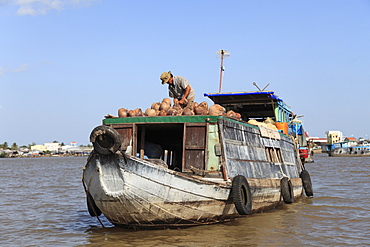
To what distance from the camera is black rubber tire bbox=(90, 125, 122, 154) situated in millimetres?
7008

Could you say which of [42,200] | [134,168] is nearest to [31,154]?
[42,200]

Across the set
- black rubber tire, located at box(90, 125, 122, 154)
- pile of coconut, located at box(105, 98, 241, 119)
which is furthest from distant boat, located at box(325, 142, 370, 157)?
black rubber tire, located at box(90, 125, 122, 154)

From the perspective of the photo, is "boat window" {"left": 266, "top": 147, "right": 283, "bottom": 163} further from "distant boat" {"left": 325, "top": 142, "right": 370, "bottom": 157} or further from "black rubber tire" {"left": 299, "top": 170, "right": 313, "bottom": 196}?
"distant boat" {"left": 325, "top": 142, "right": 370, "bottom": 157}

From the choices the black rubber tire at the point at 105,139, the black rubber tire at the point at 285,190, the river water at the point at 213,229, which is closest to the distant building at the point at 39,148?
the river water at the point at 213,229

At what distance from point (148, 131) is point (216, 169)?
2.59 meters

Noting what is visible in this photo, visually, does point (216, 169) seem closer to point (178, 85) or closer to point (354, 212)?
point (178, 85)

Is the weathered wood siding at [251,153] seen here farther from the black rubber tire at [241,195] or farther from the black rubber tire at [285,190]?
the black rubber tire at [241,195]

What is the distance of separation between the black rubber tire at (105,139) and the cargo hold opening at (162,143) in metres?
1.95

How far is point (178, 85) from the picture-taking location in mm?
9836

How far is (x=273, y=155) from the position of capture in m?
11.6

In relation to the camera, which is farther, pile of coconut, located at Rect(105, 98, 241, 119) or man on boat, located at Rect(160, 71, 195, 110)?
man on boat, located at Rect(160, 71, 195, 110)

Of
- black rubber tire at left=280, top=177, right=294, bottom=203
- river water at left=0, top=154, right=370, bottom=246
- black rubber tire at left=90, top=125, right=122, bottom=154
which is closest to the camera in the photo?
black rubber tire at left=90, top=125, right=122, bottom=154

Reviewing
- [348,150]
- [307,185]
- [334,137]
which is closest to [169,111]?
[307,185]

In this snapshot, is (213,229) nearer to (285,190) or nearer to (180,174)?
(180,174)
